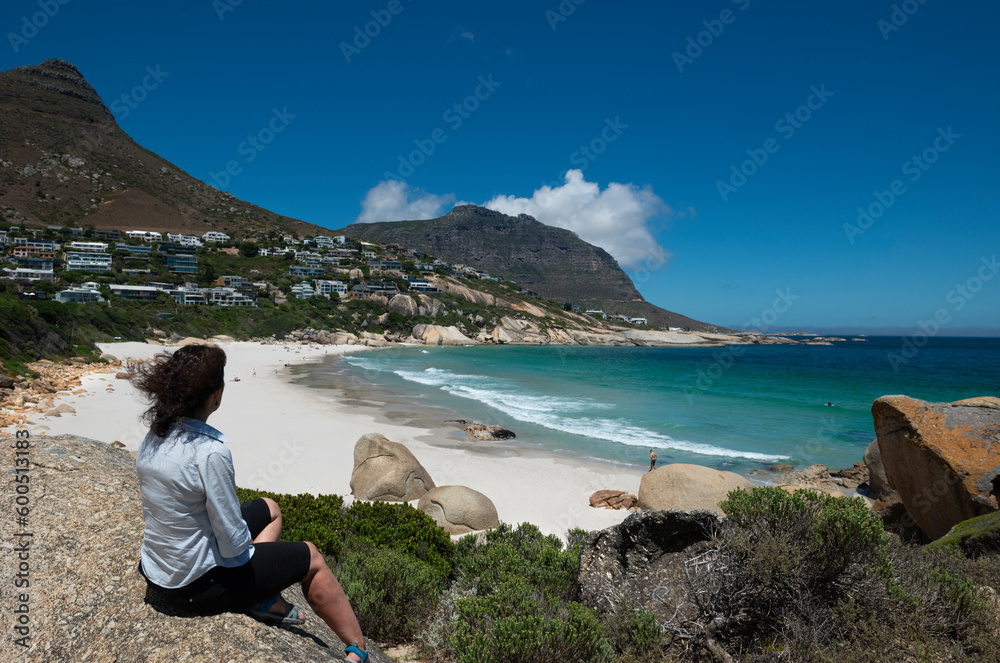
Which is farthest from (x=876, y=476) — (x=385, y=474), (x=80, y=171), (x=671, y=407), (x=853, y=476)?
(x=80, y=171)

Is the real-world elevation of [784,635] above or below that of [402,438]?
above

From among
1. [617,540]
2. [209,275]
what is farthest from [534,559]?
[209,275]

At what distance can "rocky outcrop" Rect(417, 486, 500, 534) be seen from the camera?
8008 mm

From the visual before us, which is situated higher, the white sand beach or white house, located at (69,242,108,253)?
Answer: white house, located at (69,242,108,253)

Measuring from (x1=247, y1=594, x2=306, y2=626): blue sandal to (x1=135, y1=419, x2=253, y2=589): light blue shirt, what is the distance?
13.7 inches

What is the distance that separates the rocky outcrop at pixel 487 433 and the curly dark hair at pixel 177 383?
15.1 metres

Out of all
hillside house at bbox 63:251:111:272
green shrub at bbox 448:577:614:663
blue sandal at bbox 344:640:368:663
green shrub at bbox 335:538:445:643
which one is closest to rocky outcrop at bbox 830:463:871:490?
green shrub at bbox 448:577:614:663

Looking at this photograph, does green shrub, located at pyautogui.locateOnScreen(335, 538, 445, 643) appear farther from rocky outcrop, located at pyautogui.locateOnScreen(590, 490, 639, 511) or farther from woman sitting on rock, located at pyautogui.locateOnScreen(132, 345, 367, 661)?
rocky outcrop, located at pyautogui.locateOnScreen(590, 490, 639, 511)

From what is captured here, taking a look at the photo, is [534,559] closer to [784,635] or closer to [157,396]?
[784,635]

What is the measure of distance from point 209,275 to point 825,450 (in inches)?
3436

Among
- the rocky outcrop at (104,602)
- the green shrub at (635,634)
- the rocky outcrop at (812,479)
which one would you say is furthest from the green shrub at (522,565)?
the rocky outcrop at (812,479)

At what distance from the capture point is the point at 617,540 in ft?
14.0

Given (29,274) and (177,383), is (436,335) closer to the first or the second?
(29,274)

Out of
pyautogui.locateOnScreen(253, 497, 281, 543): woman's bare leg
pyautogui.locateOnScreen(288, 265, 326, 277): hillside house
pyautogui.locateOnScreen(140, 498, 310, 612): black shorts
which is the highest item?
pyautogui.locateOnScreen(288, 265, 326, 277): hillside house
